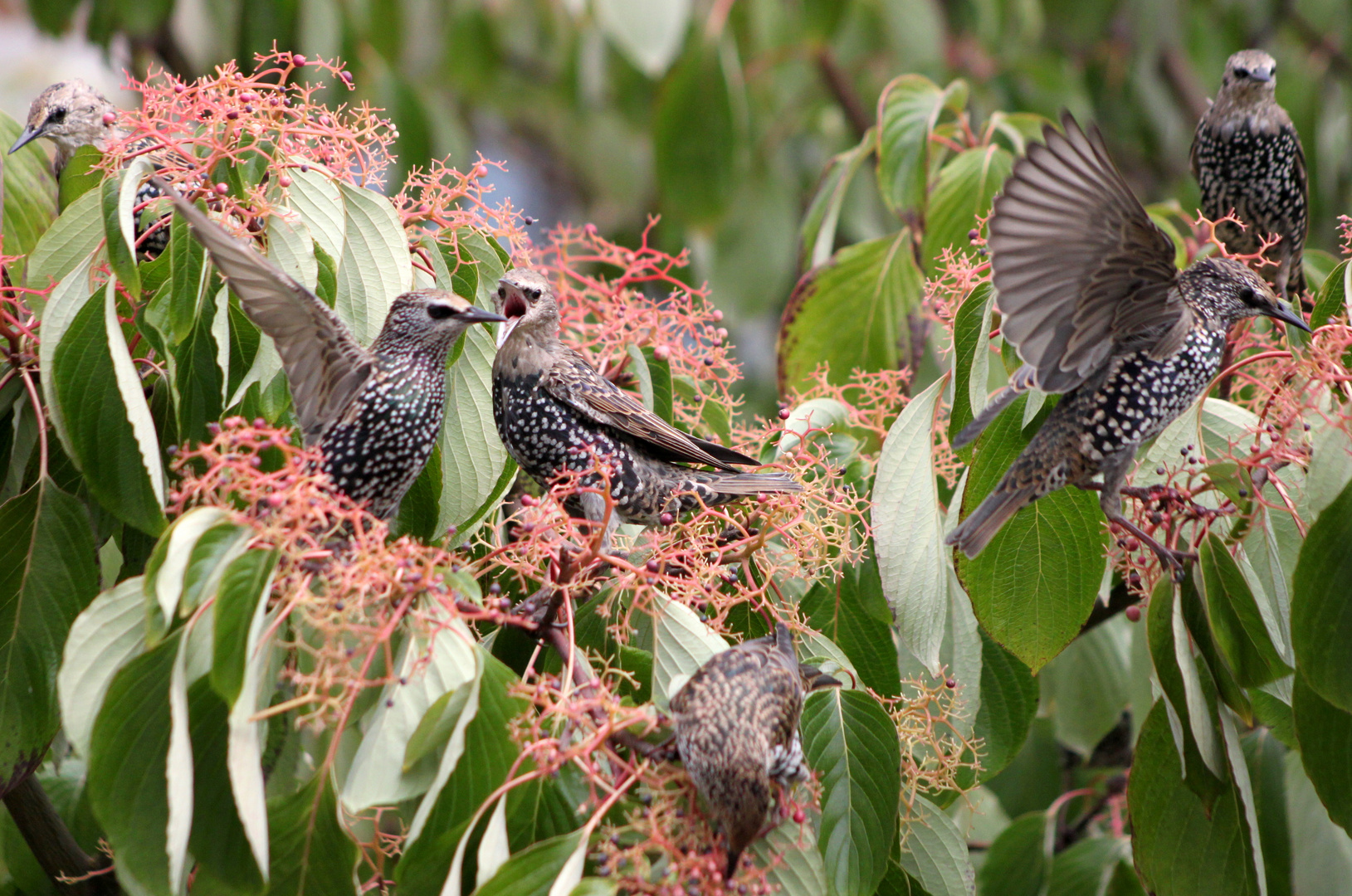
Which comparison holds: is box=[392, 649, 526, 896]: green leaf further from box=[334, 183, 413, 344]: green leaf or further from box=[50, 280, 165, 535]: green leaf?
box=[334, 183, 413, 344]: green leaf

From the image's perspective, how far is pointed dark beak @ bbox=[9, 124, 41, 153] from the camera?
252cm

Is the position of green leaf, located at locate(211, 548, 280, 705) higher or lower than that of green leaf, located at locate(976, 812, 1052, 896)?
higher

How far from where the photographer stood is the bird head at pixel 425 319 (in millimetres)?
2098

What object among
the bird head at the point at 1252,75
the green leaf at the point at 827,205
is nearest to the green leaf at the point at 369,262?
the green leaf at the point at 827,205

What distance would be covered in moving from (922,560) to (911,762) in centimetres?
40

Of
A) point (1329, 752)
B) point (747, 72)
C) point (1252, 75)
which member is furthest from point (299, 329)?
point (747, 72)

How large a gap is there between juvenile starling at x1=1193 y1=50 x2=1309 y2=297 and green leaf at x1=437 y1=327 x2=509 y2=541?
213cm

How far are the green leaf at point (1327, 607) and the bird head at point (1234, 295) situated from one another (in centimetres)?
57

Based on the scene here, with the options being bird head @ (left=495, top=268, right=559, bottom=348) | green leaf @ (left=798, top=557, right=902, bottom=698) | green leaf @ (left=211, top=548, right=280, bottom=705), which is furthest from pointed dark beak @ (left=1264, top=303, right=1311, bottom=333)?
green leaf @ (left=211, top=548, right=280, bottom=705)

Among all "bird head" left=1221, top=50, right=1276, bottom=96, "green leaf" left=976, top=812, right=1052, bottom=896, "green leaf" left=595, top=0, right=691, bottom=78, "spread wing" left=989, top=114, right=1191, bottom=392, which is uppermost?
"bird head" left=1221, top=50, right=1276, bottom=96

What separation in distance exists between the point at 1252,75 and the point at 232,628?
3121 millimetres

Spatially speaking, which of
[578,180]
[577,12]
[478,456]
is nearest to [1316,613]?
[478,456]

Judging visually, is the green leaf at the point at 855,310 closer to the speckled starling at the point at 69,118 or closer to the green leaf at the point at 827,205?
the green leaf at the point at 827,205

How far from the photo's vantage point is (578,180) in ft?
32.2
